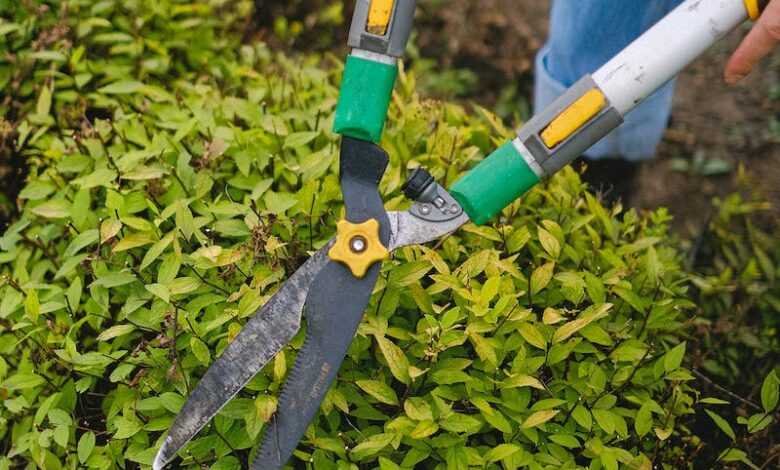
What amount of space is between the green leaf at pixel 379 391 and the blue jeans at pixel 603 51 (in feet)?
4.07

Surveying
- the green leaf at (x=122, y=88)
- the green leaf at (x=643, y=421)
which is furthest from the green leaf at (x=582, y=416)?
the green leaf at (x=122, y=88)

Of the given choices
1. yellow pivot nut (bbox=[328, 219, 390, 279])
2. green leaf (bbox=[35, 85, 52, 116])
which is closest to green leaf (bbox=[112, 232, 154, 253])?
yellow pivot nut (bbox=[328, 219, 390, 279])

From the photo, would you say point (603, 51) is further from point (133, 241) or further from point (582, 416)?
point (133, 241)

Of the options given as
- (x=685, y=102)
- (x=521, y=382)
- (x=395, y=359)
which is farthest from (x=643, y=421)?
(x=685, y=102)

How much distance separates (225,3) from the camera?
306cm

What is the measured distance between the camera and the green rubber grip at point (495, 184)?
1657 millimetres

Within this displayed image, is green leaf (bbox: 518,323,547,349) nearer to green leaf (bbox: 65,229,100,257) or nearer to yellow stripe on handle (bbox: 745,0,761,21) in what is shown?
yellow stripe on handle (bbox: 745,0,761,21)

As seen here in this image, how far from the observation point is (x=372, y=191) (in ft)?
5.60

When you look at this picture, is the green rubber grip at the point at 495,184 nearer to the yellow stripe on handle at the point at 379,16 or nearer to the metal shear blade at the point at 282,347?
the metal shear blade at the point at 282,347

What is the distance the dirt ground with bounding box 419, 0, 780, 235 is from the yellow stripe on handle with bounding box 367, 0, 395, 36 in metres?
1.69

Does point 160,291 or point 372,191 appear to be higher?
point 372,191

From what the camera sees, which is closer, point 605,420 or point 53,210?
point 605,420

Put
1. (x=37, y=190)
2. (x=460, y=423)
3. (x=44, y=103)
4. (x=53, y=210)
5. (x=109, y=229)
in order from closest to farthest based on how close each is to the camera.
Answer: (x=460, y=423) < (x=109, y=229) < (x=53, y=210) < (x=37, y=190) < (x=44, y=103)

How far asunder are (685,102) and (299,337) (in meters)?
2.46
